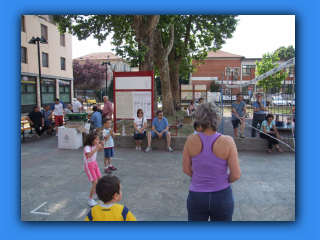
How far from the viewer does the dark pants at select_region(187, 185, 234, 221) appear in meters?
2.23

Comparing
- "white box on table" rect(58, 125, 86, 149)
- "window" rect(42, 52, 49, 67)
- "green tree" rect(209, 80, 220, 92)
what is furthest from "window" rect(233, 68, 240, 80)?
"white box on table" rect(58, 125, 86, 149)

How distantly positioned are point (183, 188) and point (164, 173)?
39.8 inches

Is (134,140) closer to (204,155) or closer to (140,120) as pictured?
(140,120)

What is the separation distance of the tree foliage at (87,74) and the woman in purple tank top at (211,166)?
47.3m

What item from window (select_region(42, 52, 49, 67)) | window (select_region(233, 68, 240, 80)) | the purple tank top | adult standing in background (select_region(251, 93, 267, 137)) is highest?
window (select_region(233, 68, 240, 80))

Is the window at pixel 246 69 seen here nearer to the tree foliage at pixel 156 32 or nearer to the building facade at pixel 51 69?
the tree foliage at pixel 156 32

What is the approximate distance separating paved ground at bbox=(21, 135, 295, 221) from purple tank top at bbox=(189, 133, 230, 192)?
155 cm

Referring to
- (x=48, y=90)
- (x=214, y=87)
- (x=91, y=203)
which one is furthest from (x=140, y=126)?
(x=214, y=87)

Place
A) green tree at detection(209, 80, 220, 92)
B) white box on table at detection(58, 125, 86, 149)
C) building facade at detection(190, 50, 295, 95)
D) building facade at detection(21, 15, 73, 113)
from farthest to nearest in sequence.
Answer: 1. building facade at detection(190, 50, 295, 95)
2. green tree at detection(209, 80, 220, 92)
3. building facade at detection(21, 15, 73, 113)
4. white box on table at detection(58, 125, 86, 149)

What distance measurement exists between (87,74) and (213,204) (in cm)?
4763

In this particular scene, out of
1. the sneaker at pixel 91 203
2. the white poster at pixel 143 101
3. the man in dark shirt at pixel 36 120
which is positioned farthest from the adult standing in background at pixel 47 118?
the sneaker at pixel 91 203

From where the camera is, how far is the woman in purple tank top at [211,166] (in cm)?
217

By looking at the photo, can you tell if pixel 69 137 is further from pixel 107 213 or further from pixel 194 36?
pixel 194 36

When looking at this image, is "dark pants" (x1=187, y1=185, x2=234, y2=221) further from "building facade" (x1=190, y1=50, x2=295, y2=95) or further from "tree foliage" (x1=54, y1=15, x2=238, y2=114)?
"building facade" (x1=190, y1=50, x2=295, y2=95)
